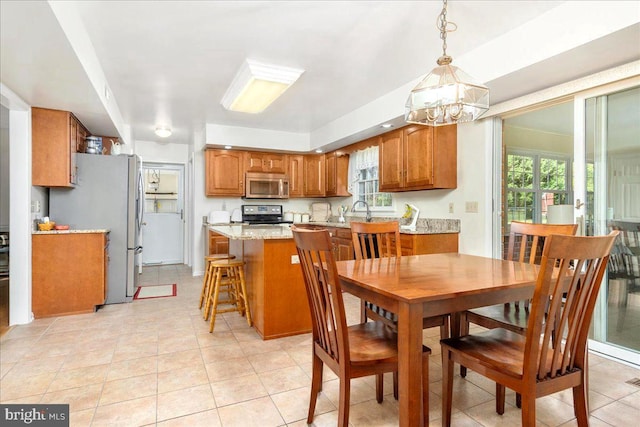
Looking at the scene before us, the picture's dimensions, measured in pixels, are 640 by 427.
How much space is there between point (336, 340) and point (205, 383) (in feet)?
3.66

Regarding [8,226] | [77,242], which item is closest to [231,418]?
[77,242]

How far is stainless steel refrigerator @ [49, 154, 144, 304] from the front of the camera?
148 inches

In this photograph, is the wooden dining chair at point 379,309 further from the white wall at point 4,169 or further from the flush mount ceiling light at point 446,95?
the white wall at point 4,169

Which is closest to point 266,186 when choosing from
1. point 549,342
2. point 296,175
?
point 296,175

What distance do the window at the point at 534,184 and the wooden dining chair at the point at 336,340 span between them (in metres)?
2.33

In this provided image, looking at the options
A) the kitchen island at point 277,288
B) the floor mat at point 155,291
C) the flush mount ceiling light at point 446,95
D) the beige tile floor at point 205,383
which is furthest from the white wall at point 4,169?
the flush mount ceiling light at point 446,95

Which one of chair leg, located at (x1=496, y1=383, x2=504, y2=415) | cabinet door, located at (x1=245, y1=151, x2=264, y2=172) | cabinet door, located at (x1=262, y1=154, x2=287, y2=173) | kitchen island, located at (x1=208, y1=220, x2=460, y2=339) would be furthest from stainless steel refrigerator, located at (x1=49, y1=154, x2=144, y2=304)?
chair leg, located at (x1=496, y1=383, x2=504, y2=415)

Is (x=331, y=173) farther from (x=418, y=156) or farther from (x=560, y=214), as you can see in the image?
(x=560, y=214)

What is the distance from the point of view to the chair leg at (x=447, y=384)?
160cm

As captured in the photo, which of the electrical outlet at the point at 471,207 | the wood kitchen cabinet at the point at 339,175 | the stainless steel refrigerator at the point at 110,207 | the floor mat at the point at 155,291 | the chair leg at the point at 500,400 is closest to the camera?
the chair leg at the point at 500,400

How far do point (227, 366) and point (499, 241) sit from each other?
273 centimetres

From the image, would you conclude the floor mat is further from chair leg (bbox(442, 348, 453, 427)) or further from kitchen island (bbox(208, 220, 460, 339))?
chair leg (bbox(442, 348, 453, 427))

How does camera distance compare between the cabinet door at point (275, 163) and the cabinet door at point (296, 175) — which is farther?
the cabinet door at point (296, 175)

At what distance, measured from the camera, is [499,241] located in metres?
3.40
